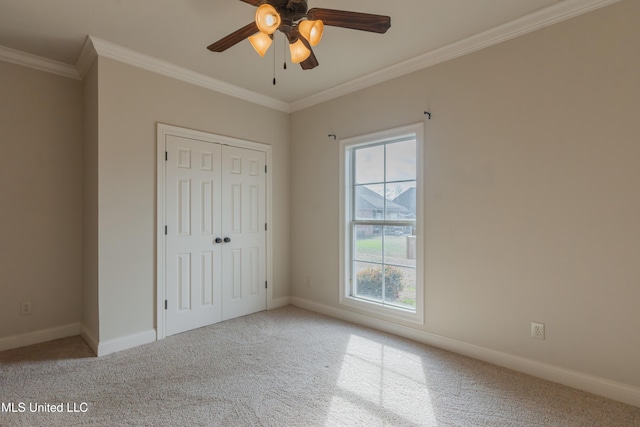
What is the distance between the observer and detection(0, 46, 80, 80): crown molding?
2.79 m

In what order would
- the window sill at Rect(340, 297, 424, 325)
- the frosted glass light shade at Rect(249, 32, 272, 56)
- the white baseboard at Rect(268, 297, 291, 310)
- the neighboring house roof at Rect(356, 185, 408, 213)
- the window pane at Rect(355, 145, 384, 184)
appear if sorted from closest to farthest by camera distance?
the frosted glass light shade at Rect(249, 32, 272, 56)
the window sill at Rect(340, 297, 424, 325)
the neighboring house roof at Rect(356, 185, 408, 213)
the window pane at Rect(355, 145, 384, 184)
the white baseboard at Rect(268, 297, 291, 310)

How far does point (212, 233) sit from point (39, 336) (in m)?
1.81

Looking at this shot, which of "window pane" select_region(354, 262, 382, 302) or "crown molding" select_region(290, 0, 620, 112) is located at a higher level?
"crown molding" select_region(290, 0, 620, 112)

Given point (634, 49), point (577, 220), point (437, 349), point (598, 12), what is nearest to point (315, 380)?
point (437, 349)

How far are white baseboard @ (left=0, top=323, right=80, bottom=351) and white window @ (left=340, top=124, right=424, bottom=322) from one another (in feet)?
9.15

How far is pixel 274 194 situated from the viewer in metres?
4.11

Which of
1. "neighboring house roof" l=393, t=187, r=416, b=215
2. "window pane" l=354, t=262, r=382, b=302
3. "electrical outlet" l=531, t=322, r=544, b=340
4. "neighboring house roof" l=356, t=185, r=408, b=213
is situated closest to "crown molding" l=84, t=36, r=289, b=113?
"neighboring house roof" l=356, t=185, r=408, b=213

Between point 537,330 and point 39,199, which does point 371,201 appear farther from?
point 39,199

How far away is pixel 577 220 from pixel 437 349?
1.52 meters

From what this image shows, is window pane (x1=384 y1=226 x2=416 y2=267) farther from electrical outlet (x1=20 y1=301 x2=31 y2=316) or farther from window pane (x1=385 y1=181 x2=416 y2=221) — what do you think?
electrical outlet (x1=20 y1=301 x2=31 y2=316)

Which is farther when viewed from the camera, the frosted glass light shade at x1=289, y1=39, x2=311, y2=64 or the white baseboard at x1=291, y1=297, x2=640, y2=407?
the white baseboard at x1=291, y1=297, x2=640, y2=407

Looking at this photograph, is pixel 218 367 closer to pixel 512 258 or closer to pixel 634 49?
pixel 512 258

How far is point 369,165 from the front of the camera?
11.5ft

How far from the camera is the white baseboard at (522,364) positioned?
6.75 ft
